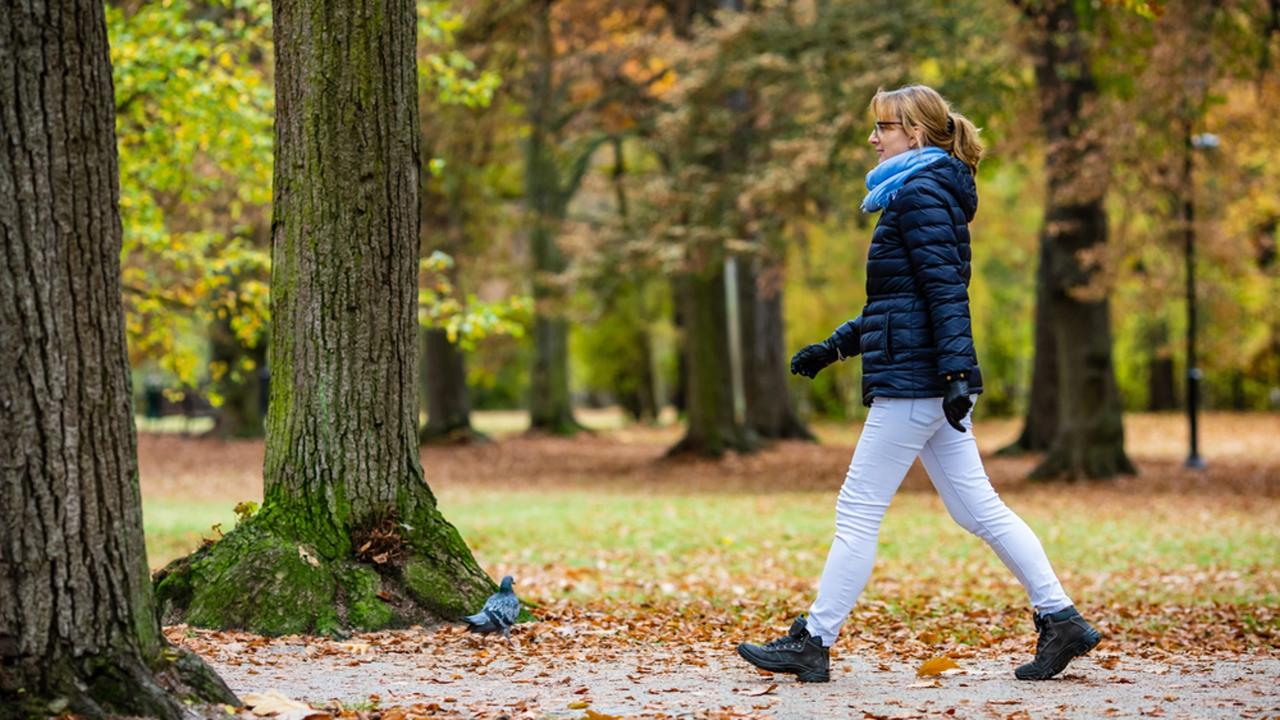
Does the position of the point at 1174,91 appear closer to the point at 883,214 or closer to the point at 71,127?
the point at 883,214

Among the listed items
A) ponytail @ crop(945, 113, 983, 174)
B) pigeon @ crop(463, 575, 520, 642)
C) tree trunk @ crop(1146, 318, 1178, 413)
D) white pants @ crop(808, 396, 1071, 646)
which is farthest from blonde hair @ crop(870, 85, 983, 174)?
tree trunk @ crop(1146, 318, 1178, 413)

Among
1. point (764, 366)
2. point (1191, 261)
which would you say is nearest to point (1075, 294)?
point (1191, 261)

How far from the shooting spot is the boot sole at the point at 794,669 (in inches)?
214

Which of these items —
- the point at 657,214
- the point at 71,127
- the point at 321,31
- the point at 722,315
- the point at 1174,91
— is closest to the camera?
the point at 71,127

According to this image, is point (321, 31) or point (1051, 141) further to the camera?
point (1051, 141)

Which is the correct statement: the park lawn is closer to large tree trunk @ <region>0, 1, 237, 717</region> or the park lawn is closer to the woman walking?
the woman walking

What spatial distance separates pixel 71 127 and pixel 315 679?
2.29 metres

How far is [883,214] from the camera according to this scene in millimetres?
5402

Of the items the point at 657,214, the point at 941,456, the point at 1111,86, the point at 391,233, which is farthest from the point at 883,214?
the point at 657,214

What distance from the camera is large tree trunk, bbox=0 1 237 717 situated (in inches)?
160

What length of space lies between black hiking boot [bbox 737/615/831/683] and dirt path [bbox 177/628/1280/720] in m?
0.06

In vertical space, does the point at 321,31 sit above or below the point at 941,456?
above

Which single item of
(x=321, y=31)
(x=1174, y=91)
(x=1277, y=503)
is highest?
(x=1174, y=91)

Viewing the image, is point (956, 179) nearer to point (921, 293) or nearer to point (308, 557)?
point (921, 293)
